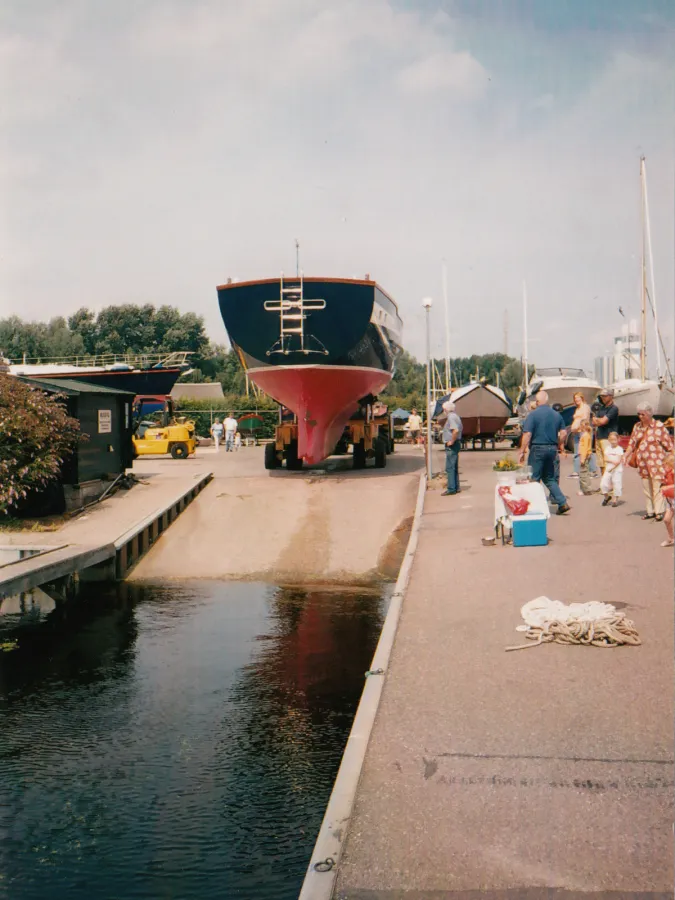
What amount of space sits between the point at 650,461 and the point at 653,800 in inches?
327

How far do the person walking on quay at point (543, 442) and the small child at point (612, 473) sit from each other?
1.45 m

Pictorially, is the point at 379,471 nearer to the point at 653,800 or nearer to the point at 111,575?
the point at 111,575

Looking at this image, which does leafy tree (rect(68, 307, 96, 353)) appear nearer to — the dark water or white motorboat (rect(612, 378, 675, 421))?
white motorboat (rect(612, 378, 675, 421))

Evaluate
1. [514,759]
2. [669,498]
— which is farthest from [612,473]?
[514,759]

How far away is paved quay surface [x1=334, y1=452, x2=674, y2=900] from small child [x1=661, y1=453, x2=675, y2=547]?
138cm

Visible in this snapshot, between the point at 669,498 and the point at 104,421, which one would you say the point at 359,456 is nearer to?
the point at 104,421

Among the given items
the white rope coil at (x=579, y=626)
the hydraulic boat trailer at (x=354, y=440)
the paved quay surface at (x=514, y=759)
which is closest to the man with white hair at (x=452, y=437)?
the hydraulic boat trailer at (x=354, y=440)

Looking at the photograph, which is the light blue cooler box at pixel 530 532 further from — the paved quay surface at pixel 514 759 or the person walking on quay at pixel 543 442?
the paved quay surface at pixel 514 759

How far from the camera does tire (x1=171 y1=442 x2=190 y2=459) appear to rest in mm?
30109

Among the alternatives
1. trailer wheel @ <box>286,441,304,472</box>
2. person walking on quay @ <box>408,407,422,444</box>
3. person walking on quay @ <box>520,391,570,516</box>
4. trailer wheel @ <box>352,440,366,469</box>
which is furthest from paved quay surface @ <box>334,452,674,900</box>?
person walking on quay @ <box>408,407,422,444</box>

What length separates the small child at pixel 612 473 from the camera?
47.4 ft

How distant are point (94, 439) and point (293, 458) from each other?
19.9 ft

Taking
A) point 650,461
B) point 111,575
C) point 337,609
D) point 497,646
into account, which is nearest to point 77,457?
point 111,575

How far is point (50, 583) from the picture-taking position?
518 inches
